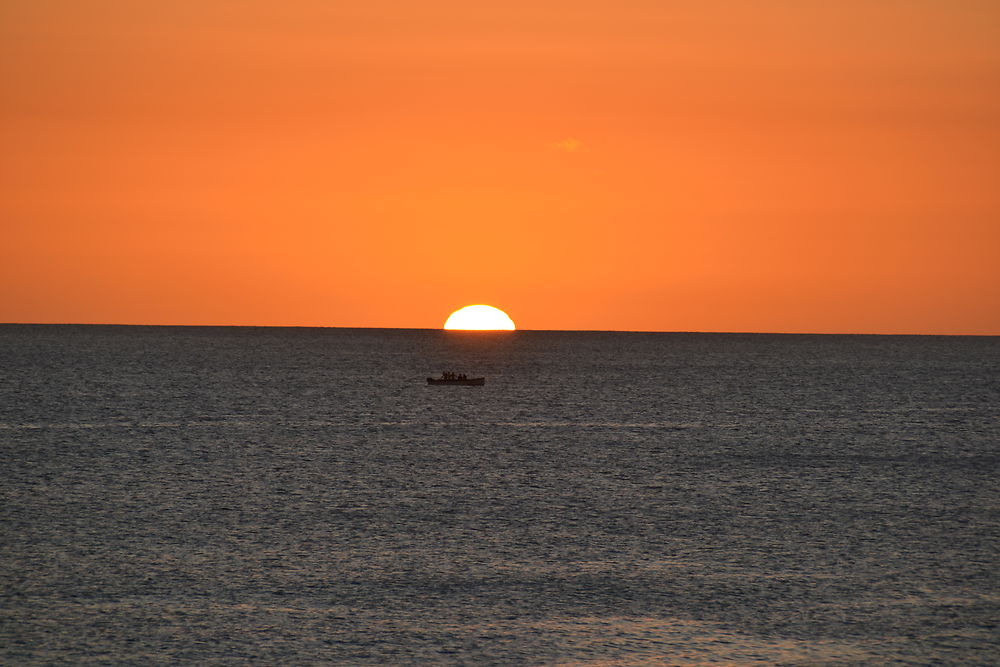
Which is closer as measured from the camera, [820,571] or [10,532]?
[820,571]

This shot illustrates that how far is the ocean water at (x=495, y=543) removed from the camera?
27062mm

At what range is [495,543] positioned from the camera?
129 feet

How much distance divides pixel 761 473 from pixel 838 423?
128ft

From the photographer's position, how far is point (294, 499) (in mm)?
49781

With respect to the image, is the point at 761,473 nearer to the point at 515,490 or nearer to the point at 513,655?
the point at 515,490

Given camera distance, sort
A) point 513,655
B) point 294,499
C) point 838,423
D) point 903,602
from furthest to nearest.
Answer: point 838,423
point 294,499
point 903,602
point 513,655

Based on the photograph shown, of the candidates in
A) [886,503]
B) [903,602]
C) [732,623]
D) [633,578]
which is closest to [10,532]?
[633,578]

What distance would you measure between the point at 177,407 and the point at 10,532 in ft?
227

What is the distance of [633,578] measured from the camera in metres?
33.7

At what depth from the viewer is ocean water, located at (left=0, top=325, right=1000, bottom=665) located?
2706 centimetres

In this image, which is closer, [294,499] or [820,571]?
[820,571]

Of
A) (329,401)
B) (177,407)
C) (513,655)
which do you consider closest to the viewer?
(513,655)

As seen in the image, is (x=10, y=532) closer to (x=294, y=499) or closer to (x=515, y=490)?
(x=294, y=499)

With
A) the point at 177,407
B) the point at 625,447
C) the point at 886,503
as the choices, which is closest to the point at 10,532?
the point at 886,503
